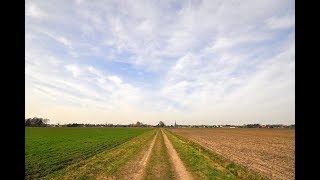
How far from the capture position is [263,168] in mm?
18797

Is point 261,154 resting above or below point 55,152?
below

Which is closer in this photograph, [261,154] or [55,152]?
[261,154]
